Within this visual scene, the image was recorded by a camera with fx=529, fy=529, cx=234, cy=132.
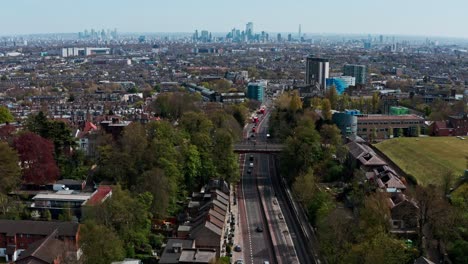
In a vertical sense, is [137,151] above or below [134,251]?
above

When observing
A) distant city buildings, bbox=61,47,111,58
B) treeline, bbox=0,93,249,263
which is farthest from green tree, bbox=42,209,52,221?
distant city buildings, bbox=61,47,111,58

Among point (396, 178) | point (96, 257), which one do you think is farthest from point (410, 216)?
point (96, 257)

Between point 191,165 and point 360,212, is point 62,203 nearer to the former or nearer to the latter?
point 191,165

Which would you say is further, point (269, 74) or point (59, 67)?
point (59, 67)

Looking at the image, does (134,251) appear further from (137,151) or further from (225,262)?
(137,151)

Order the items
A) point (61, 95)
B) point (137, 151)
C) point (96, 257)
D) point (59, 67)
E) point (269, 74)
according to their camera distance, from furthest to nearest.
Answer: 1. point (59, 67)
2. point (269, 74)
3. point (61, 95)
4. point (137, 151)
5. point (96, 257)

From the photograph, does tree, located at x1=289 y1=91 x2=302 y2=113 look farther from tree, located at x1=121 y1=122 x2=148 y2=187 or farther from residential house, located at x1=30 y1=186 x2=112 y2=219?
residential house, located at x1=30 y1=186 x2=112 y2=219

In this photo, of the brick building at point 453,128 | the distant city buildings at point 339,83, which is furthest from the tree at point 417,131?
the distant city buildings at point 339,83
